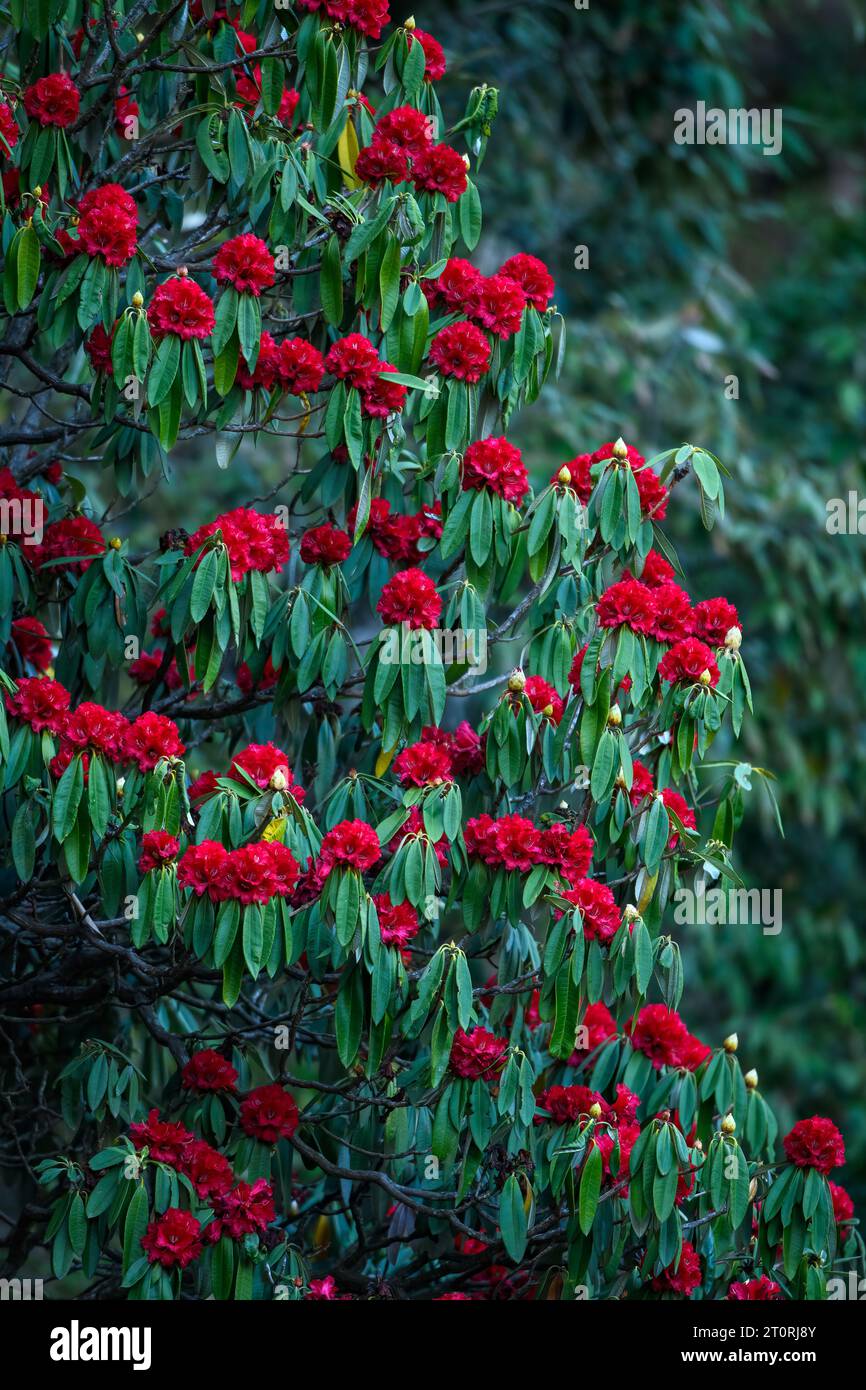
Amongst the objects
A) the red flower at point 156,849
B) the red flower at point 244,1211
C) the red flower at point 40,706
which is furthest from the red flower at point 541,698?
the red flower at point 244,1211

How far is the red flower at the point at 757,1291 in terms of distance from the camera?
2.50 m

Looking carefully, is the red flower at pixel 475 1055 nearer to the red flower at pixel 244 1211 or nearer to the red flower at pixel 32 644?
the red flower at pixel 244 1211

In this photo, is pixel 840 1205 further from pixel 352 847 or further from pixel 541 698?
pixel 352 847

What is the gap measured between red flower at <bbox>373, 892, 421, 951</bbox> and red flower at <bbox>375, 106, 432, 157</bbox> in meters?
1.19

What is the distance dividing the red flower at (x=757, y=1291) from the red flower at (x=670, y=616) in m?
1.07

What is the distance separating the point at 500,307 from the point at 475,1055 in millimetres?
1167

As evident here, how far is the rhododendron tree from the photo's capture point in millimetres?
2262

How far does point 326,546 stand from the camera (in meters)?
2.47

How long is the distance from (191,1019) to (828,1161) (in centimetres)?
129

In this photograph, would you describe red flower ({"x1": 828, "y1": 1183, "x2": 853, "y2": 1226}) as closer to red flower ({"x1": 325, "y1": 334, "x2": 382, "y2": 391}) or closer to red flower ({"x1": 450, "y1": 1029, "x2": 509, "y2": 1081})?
red flower ({"x1": 450, "y1": 1029, "x2": 509, "y2": 1081})

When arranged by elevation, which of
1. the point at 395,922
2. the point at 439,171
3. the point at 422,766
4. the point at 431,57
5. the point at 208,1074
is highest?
the point at 431,57

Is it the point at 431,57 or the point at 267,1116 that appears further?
the point at 431,57

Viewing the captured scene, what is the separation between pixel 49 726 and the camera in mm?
2271

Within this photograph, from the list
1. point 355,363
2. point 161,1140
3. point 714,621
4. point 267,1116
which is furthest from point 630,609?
point 161,1140
